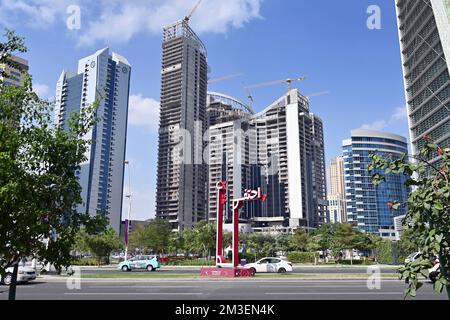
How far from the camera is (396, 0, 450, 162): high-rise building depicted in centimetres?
8475

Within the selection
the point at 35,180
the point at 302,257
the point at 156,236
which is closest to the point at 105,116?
the point at 156,236

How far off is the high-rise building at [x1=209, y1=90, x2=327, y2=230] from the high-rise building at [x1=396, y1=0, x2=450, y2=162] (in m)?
72.9

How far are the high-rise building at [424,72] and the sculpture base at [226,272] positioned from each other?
66.9 m

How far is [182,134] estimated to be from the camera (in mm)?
181000

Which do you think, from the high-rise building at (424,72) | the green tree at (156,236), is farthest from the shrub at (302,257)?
the high-rise building at (424,72)

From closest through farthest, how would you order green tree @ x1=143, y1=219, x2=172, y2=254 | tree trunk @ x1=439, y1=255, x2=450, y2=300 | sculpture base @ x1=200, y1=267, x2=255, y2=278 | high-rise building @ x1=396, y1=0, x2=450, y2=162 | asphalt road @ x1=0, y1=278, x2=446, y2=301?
tree trunk @ x1=439, y1=255, x2=450, y2=300 → asphalt road @ x1=0, y1=278, x2=446, y2=301 → sculpture base @ x1=200, y1=267, x2=255, y2=278 → green tree @ x1=143, y1=219, x2=172, y2=254 → high-rise building @ x1=396, y1=0, x2=450, y2=162

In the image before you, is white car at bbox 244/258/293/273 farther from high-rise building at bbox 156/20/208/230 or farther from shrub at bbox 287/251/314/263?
high-rise building at bbox 156/20/208/230

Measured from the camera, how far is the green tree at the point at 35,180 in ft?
17.2

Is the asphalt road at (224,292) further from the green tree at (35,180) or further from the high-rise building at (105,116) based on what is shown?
the high-rise building at (105,116)

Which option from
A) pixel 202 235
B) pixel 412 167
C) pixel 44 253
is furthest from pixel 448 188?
pixel 202 235

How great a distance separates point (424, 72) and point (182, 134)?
4466 inches

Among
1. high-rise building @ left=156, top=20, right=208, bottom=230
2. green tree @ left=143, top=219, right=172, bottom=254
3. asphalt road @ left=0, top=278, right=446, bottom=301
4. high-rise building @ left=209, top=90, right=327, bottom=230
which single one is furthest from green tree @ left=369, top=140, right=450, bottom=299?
high-rise building @ left=156, top=20, right=208, bottom=230
